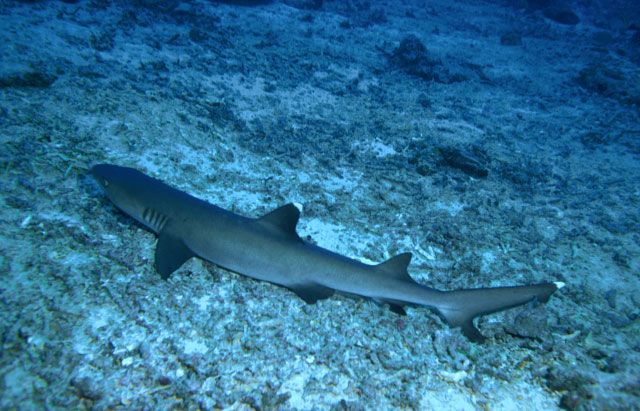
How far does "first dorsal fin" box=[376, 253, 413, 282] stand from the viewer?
6.67 feet

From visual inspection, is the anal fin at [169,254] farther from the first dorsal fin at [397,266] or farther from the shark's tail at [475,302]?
the shark's tail at [475,302]

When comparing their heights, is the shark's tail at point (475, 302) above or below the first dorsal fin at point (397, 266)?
below

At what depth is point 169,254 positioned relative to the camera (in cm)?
208

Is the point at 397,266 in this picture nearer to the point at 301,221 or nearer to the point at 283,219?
the point at 283,219

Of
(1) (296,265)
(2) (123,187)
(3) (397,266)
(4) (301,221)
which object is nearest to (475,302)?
(3) (397,266)

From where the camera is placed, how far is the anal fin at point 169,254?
2.02m

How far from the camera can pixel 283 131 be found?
13.5 ft

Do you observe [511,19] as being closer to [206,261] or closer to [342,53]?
[342,53]

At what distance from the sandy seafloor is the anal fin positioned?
0.49 ft

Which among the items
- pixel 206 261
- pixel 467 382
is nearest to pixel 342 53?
pixel 206 261

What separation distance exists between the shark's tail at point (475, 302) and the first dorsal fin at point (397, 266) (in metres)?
0.32

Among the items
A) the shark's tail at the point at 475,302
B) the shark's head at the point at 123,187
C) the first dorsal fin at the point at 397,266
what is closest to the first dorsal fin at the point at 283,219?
the first dorsal fin at the point at 397,266

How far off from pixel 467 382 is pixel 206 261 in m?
2.05

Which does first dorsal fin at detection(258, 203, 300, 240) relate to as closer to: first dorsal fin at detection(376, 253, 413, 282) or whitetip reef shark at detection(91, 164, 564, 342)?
whitetip reef shark at detection(91, 164, 564, 342)
